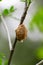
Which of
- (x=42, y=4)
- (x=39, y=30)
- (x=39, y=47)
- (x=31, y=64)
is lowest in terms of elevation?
(x=31, y=64)

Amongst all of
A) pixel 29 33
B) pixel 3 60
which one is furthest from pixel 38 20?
pixel 3 60

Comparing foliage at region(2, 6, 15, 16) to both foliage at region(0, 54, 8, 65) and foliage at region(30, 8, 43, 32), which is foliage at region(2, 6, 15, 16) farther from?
foliage at region(0, 54, 8, 65)

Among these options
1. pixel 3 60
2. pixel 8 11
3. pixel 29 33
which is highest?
pixel 8 11

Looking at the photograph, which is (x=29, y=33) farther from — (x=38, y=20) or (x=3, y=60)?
(x=3, y=60)

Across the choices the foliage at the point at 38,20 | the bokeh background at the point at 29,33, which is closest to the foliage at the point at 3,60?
the bokeh background at the point at 29,33

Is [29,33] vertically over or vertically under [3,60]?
over

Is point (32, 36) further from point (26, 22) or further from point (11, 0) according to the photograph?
point (11, 0)

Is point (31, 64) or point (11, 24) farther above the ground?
point (11, 24)

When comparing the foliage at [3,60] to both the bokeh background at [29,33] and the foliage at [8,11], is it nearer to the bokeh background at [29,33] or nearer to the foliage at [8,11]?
the bokeh background at [29,33]

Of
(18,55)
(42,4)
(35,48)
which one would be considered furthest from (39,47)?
(42,4)

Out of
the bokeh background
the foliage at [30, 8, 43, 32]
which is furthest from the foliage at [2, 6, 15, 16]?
the foliage at [30, 8, 43, 32]

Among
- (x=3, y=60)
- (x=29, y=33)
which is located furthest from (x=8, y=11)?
(x=3, y=60)
